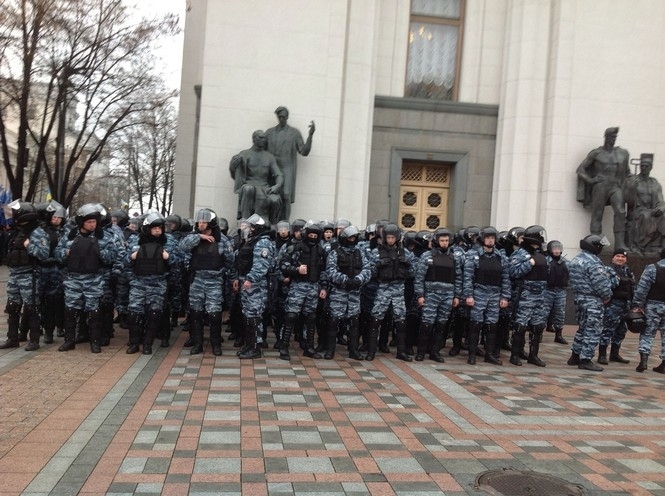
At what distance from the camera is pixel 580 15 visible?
15.5m

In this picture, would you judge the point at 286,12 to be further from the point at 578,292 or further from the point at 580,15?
the point at 578,292

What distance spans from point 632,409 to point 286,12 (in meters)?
11.9

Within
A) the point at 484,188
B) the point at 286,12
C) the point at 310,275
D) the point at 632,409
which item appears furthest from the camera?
the point at 484,188

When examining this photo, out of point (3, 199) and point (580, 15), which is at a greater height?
point (580, 15)

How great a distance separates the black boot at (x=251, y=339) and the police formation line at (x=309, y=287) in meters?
0.02

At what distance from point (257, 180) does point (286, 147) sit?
1093 millimetres

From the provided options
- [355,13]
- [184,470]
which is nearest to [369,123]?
[355,13]

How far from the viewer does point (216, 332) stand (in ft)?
28.5

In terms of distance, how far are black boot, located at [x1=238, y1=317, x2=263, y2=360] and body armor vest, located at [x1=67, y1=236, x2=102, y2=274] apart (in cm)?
220

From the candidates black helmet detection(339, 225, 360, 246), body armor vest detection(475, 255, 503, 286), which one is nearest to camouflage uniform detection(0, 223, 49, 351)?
black helmet detection(339, 225, 360, 246)

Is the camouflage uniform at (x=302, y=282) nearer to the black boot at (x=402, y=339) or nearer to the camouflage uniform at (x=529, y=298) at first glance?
the black boot at (x=402, y=339)

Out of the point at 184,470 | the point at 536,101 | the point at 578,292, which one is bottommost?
the point at 184,470

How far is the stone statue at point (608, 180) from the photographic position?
14.5 m

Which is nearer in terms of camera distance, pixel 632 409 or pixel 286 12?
pixel 632 409
